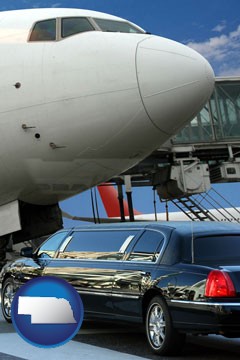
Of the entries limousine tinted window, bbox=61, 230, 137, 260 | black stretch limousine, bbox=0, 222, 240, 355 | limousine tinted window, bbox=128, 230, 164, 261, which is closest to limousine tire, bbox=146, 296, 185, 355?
black stretch limousine, bbox=0, 222, 240, 355

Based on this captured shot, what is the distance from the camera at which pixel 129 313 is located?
6.99 metres

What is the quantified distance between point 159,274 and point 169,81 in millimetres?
Answer: 3642

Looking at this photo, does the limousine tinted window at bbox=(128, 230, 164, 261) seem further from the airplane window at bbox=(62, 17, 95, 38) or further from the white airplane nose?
the airplane window at bbox=(62, 17, 95, 38)

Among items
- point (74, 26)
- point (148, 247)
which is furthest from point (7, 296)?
point (74, 26)

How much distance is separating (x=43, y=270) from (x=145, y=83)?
3049 mm

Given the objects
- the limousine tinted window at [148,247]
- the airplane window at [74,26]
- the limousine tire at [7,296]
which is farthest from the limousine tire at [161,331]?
the airplane window at [74,26]

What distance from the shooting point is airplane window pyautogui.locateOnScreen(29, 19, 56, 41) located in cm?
1053

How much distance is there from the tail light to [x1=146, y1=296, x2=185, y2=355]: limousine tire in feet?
1.88

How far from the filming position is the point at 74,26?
10.7 metres

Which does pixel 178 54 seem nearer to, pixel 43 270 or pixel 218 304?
pixel 43 270

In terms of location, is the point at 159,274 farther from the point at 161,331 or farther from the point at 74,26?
the point at 74,26

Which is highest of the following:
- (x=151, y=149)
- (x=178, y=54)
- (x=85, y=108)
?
(x=178, y=54)

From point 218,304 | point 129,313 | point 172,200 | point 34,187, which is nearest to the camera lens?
point 218,304

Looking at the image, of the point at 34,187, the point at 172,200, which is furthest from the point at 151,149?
the point at 172,200
